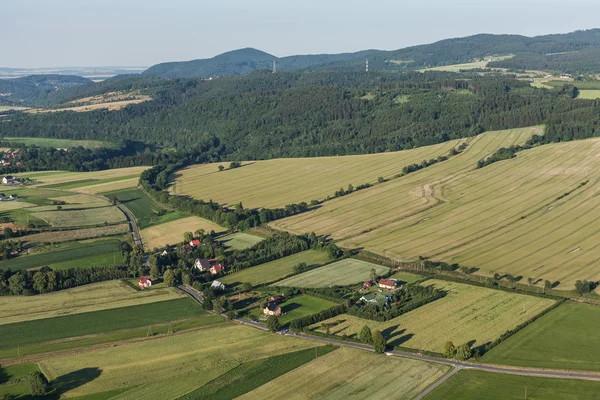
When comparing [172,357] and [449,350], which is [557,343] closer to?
[449,350]

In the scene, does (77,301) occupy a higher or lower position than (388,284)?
lower

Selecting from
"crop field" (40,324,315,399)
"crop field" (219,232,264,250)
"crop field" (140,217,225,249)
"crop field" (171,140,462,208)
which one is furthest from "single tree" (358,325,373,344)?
"crop field" (171,140,462,208)

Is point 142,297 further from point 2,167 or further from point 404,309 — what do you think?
point 2,167

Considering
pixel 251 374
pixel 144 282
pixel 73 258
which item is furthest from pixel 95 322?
pixel 73 258

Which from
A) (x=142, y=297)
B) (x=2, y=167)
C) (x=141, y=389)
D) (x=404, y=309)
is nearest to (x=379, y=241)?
(x=404, y=309)

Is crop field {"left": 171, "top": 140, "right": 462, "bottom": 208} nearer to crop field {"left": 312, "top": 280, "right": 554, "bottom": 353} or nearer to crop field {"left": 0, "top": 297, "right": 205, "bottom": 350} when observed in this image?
crop field {"left": 0, "top": 297, "right": 205, "bottom": 350}
